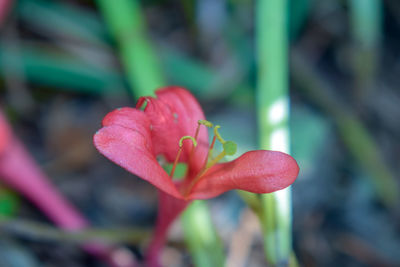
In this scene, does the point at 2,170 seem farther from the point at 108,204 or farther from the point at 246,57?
the point at 246,57

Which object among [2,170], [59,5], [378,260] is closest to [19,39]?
[59,5]

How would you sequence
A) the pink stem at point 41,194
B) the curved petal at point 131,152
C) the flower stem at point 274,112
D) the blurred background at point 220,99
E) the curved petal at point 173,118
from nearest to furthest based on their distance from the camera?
the curved petal at point 131,152 < the curved petal at point 173,118 < the flower stem at point 274,112 < the pink stem at point 41,194 < the blurred background at point 220,99

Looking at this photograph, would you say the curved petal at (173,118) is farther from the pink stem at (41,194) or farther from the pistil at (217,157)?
the pink stem at (41,194)

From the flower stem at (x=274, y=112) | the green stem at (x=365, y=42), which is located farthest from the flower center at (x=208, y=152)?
the green stem at (x=365, y=42)

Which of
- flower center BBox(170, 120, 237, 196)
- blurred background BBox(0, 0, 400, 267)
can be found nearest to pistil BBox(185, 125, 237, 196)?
flower center BBox(170, 120, 237, 196)

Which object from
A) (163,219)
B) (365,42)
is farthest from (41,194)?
(365,42)

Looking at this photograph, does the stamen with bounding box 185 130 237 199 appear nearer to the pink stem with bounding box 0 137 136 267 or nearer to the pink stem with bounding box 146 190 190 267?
the pink stem with bounding box 146 190 190 267
